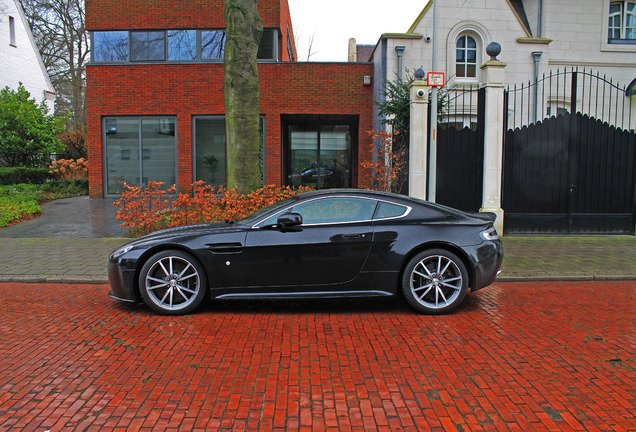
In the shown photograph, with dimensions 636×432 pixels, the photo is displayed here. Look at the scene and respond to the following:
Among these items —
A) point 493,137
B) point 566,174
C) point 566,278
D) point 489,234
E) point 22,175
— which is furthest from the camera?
point 22,175

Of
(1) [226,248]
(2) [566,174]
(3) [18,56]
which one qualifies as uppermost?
(3) [18,56]

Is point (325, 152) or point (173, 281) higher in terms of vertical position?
point (325, 152)

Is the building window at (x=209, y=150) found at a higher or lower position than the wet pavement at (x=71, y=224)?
higher

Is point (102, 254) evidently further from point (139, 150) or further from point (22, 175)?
point (22, 175)

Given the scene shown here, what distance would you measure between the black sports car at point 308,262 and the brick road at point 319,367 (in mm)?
269

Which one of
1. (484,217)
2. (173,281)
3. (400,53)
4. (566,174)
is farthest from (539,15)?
(173,281)

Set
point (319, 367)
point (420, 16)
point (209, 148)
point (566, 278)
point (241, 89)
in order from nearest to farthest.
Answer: point (319, 367) → point (566, 278) → point (241, 89) → point (420, 16) → point (209, 148)

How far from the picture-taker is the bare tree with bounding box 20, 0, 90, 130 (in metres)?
31.5

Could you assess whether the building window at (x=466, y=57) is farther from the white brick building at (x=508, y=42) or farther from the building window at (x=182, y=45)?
the building window at (x=182, y=45)

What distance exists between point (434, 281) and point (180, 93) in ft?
44.5

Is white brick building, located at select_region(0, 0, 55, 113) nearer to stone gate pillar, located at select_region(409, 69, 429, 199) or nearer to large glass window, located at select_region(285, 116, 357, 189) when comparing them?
large glass window, located at select_region(285, 116, 357, 189)

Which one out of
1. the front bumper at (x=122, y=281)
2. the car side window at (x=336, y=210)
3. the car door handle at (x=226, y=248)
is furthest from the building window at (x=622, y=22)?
the front bumper at (x=122, y=281)

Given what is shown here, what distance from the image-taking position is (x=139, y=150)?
16.9 meters

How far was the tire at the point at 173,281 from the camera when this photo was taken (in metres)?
5.26
